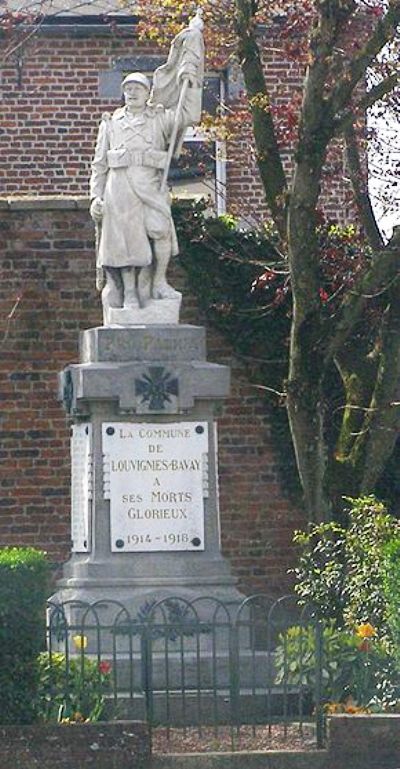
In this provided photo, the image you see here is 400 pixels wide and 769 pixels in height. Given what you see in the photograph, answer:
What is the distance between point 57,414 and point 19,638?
694cm

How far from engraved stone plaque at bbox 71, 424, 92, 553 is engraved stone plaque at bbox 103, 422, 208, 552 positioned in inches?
6.1

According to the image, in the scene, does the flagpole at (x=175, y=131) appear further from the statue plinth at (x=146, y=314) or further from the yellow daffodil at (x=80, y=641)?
the yellow daffodil at (x=80, y=641)

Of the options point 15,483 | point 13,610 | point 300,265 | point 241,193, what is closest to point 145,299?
point 300,265

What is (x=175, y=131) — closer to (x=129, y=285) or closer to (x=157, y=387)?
(x=129, y=285)

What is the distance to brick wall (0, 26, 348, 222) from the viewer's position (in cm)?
2206

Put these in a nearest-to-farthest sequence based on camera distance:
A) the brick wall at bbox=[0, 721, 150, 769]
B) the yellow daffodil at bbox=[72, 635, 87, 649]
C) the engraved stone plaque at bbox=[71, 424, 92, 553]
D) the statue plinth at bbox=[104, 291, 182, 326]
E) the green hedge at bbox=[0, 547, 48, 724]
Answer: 1. the brick wall at bbox=[0, 721, 150, 769]
2. the green hedge at bbox=[0, 547, 48, 724]
3. the yellow daffodil at bbox=[72, 635, 87, 649]
4. the engraved stone plaque at bbox=[71, 424, 92, 553]
5. the statue plinth at bbox=[104, 291, 182, 326]

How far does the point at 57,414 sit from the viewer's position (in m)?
17.7

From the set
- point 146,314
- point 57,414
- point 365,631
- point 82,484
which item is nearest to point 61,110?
point 57,414

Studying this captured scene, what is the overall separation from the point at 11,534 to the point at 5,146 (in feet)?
20.0

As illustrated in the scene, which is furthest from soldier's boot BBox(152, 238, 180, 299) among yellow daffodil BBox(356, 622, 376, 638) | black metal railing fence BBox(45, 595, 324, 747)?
yellow daffodil BBox(356, 622, 376, 638)

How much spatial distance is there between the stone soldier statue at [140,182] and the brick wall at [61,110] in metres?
8.44

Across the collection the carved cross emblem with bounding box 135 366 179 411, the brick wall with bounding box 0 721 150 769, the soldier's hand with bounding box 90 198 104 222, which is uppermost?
the soldier's hand with bounding box 90 198 104 222

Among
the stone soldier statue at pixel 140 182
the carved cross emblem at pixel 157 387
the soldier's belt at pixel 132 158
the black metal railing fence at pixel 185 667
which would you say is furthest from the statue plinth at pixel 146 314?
the black metal railing fence at pixel 185 667

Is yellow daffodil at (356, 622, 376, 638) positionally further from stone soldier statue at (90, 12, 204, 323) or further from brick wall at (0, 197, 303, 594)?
brick wall at (0, 197, 303, 594)
